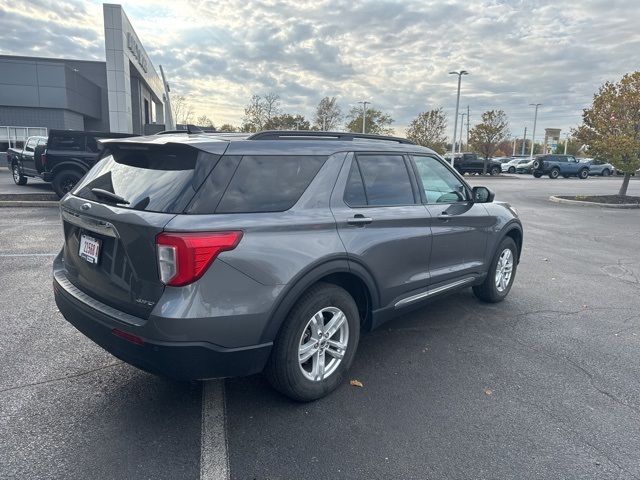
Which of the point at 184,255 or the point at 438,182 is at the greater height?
the point at 438,182

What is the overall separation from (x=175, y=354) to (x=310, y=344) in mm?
953

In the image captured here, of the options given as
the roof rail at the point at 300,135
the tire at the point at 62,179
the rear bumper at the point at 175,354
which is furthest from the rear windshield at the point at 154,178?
the tire at the point at 62,179

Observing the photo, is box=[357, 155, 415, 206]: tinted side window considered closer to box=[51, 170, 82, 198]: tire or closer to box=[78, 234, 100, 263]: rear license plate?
box=[78, 234, 100, 263]: rear license plate

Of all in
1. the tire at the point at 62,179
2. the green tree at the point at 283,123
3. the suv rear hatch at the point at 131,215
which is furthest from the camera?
the green tree at the point at 283,123

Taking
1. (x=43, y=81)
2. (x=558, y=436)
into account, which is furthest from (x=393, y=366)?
(x=43, y=81)

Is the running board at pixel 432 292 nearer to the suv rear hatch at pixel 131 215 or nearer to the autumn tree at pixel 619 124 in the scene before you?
the suv rear hatch at pixel 131 215

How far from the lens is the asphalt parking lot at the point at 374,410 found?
8.46 feet

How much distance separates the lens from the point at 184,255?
8.20 feet

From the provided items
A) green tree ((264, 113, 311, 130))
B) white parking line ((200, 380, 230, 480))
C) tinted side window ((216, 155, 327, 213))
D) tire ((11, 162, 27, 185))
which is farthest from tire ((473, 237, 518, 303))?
green tree ((264, 113, 311, 130))

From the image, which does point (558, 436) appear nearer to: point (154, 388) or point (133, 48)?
point (154, 388)

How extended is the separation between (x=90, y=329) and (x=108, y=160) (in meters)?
1.20

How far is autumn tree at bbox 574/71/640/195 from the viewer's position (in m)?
16.2

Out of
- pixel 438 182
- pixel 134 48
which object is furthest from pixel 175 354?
pixel 134 48

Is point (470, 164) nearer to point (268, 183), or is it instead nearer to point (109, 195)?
point (268, 183)
